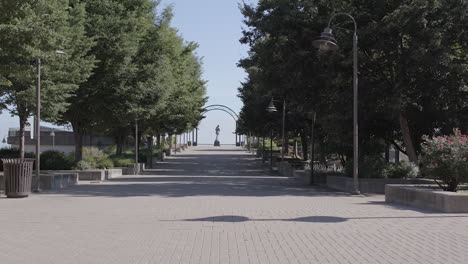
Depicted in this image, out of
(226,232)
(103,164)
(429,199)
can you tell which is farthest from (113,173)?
(226,232)

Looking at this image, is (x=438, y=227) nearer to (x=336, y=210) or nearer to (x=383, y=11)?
(x=336, y=210)

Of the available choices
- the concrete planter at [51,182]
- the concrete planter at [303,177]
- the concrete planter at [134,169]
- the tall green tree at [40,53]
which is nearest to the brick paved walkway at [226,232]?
the tall green tree at [40,53]

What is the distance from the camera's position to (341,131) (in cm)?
2486

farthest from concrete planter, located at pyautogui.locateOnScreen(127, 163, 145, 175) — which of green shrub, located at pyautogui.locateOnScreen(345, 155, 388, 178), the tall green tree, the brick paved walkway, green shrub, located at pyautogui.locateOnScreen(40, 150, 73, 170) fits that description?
the brick paved walkway

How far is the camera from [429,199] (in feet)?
46.7

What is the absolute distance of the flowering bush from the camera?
14.3 metres

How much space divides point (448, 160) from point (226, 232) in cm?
729

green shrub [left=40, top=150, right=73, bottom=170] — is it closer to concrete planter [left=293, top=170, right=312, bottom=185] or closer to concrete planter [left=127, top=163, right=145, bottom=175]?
concrete planter [left=127, top=163, right=145, bottom=175]

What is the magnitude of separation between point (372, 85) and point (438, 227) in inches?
492

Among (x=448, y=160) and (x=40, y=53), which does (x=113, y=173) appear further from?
(x=448, y=160)

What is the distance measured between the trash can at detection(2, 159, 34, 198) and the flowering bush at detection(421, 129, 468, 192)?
12212 mm

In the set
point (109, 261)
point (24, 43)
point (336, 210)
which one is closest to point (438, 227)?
point (336, 210)

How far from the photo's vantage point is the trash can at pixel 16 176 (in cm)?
1727

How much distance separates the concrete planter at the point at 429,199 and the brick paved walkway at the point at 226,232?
20.1 inches
